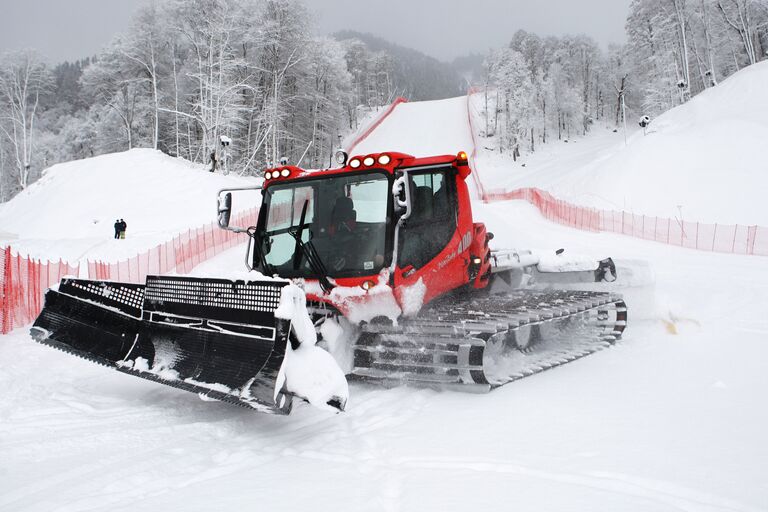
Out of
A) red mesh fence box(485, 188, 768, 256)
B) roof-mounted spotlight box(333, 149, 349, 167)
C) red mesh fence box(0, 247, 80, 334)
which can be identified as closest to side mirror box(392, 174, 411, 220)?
roof-mounted spotlight box(333, 149, 349, 167)

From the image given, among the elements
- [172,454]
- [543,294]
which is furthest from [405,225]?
[172,454]

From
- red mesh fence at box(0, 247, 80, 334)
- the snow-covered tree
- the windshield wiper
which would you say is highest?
the snow-covered tree

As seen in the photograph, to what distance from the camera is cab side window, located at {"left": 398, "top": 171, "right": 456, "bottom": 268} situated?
5.50 metres

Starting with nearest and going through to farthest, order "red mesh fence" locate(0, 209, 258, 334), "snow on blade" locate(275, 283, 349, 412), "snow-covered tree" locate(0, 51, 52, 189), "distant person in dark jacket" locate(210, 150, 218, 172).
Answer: "snow on blade" locate(275, 283, 349, 412) → "red mesh fence" locate(0, 209, 258, 334) → "distant person in dark jacket" locate(210, 150, 218, 172) → "snow-covered tree" locate(0, 51, 52, 189)

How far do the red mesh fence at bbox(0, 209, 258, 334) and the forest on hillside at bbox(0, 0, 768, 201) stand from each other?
12.0m

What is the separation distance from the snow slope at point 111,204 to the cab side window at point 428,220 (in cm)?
1689

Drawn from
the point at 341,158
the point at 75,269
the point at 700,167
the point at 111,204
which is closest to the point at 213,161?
the point at 111,204

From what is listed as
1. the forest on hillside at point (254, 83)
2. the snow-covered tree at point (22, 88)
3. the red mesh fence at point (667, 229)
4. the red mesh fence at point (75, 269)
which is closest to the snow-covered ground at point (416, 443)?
the red mesh fence at point (75, 269)

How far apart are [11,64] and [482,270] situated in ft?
154

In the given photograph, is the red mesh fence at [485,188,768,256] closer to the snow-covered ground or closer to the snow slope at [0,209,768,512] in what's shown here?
the snow-covered ground

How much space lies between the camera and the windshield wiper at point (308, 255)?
5387 millimetres

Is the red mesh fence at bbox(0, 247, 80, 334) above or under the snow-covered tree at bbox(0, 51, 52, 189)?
under

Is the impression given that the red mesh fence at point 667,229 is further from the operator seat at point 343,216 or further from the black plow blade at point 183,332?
the black plow blade at point 183,332

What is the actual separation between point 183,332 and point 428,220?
8.74 feet
